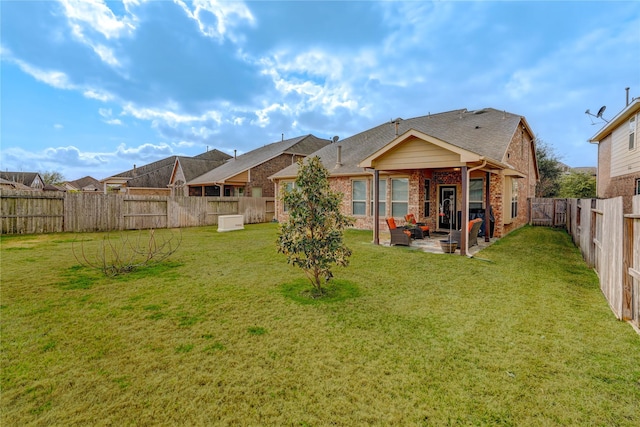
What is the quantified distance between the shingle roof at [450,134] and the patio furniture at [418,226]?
323 centimetres

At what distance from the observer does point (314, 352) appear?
3.34m

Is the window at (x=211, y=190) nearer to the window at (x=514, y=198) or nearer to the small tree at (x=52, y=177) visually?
the window at (x=514, y=198)

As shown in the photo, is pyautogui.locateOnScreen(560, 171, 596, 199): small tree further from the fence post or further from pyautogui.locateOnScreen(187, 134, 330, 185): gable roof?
the fence post

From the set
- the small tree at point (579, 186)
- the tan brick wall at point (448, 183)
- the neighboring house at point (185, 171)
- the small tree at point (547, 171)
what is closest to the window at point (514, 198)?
the tan brick wall at point (448, 183)

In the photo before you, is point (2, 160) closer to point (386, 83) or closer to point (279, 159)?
point (279, 159)

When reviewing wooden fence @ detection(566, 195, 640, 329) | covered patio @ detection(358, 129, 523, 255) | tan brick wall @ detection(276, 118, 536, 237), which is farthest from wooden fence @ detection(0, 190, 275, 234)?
wooden fence @ detection(566, 195, 640, 329)

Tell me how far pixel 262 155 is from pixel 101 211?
46.2 feet

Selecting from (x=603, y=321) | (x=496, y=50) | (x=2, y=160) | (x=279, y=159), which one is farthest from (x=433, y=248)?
(x=2, y=160)

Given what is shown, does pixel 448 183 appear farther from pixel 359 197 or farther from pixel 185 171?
pixel 185 171

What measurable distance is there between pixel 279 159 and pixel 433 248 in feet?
57.4

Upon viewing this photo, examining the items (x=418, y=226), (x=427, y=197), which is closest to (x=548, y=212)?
(x=427, y=197)

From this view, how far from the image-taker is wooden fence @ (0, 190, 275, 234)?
12336 mm

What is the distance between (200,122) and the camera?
33625 mm

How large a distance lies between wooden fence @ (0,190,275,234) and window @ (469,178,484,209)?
520 inches
